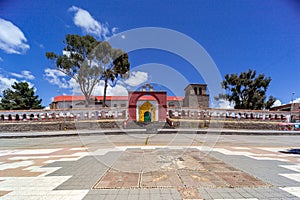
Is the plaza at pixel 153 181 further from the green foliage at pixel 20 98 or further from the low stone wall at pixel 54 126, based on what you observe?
the green foliage at pixel 20 98

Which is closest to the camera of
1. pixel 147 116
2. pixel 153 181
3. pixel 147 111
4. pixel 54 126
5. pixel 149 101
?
pixel 153 181

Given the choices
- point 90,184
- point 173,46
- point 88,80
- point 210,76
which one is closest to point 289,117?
point 210,76

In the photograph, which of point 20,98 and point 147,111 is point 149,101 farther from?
point 20,98

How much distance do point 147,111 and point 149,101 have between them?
2.87 m

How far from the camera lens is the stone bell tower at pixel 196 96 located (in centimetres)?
3388

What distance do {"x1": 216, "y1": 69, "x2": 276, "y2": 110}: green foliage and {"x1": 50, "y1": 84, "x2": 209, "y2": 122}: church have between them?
19.3ft

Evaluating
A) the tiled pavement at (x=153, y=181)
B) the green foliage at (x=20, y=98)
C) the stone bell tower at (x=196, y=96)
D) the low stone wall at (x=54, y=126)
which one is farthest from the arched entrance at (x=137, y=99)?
the green foliage at (x=20, y=98)

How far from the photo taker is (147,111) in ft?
95.5

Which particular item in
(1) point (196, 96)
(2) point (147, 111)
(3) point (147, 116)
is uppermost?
Answer: (1) point (196, 96)

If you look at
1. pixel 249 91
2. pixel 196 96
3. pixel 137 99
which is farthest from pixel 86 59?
pixel 249 91

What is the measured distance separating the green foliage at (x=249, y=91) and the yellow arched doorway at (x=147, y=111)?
60.7 feet

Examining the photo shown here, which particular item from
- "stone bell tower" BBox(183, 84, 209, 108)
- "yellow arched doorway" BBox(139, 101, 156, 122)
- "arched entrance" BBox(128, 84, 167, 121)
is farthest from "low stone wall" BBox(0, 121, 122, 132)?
"stone bell tower" BBox(183, 84, 209, 108)

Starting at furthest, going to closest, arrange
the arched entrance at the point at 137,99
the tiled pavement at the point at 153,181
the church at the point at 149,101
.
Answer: the church at the point at 149,101 < the arched entrance at the point at 137,99 < the tiled pavement at the point at 153,181

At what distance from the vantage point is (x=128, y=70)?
90.7 ft
